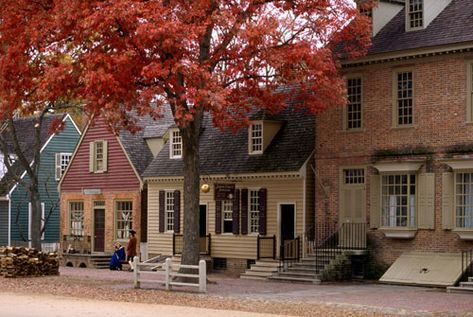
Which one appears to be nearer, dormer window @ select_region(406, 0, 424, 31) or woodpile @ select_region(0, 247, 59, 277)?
dormer window @ select_region(406, 0, 424, 31)

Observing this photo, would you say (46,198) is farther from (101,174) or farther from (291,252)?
(291,252)

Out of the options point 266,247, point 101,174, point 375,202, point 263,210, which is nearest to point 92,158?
point 101,174

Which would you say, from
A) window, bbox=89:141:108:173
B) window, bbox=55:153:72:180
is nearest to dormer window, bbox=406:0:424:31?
window, bbox=89:141:108:173

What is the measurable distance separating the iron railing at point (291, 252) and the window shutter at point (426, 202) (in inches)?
196

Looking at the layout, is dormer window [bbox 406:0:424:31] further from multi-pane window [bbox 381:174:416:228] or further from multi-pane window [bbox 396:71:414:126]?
multi-pane window [bbox 381:174:416:228]

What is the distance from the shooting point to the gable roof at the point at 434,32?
2989cm

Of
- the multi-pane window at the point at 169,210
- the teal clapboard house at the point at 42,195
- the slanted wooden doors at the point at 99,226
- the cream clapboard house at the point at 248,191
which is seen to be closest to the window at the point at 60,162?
the teal clapboard house at the point at 42,195

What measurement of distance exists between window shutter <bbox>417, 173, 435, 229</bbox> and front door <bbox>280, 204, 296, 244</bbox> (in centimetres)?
634

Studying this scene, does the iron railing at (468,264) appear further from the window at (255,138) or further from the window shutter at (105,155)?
the window shutter at (105,155)

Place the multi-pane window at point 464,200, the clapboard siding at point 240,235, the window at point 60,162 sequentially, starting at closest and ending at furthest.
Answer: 1. the multi-pane window at point 464,200
2. the clapboard siding at point 240,235
3. the window at point 60,162

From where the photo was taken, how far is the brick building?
2980 cm

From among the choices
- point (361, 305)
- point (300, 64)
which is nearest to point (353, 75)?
point (300, 64)

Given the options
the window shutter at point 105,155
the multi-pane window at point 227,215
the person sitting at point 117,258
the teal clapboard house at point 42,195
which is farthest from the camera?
the teal clapboard house at point 42,195

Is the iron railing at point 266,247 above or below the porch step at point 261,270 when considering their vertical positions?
above
